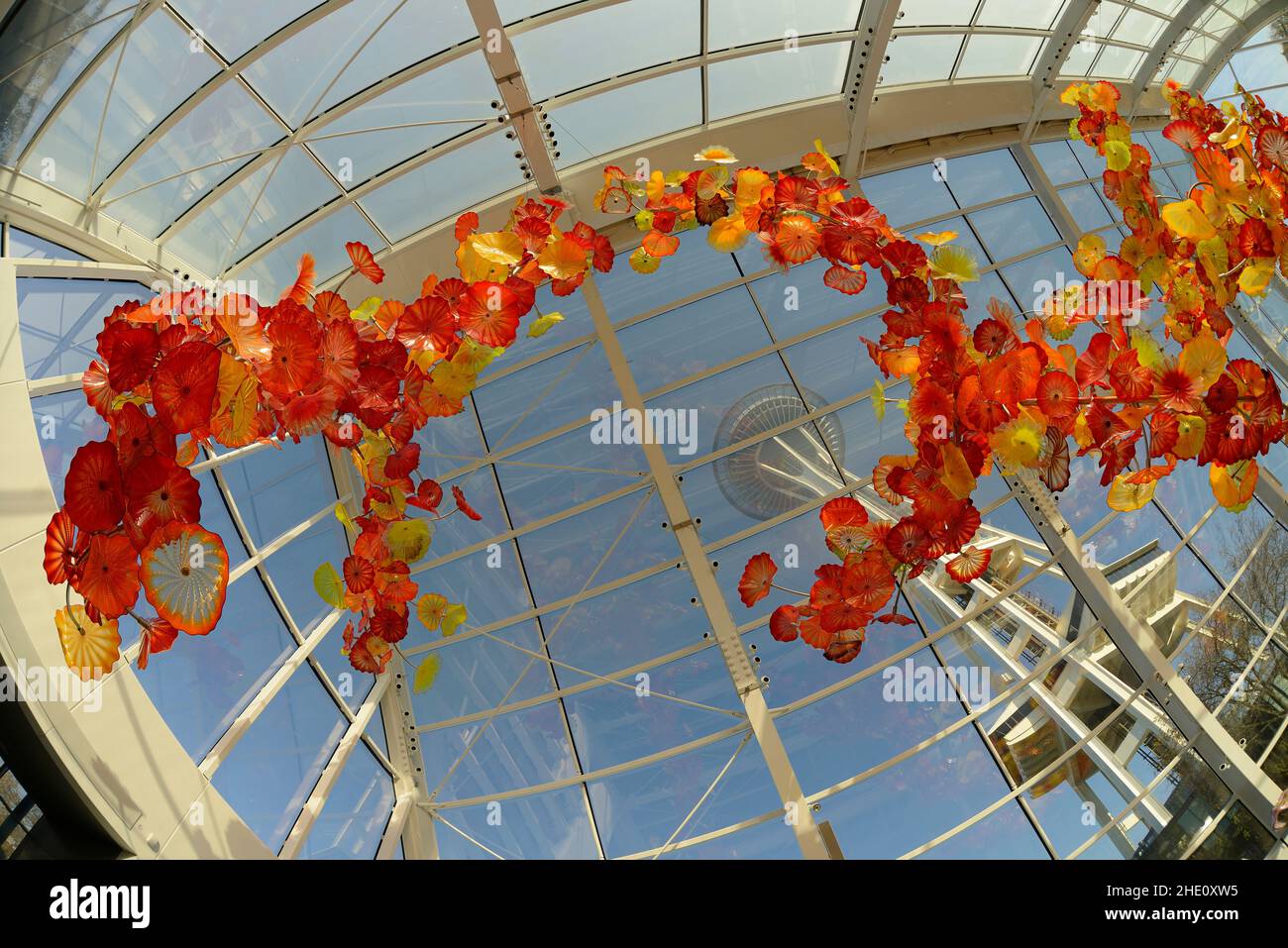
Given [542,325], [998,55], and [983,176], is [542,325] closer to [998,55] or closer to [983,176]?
[998,55]

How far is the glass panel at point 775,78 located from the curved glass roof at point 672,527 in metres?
0.06

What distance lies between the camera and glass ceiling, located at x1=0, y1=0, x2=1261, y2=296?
7602 millimetres

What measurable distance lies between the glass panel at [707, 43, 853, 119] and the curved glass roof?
0.06m

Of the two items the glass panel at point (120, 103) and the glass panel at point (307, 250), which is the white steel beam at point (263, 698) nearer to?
the glass panel at point (307, 250)

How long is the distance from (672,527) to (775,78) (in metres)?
6.31

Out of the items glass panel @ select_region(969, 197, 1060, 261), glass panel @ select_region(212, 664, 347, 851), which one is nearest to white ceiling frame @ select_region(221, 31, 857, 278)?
glass panel @ select_region(969, 197, 1060, 261)

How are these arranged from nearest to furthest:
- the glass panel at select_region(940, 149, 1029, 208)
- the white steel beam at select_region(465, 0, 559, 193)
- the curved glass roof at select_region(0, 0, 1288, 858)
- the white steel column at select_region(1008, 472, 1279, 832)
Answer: the white steel beam at select_region(465, 0, 559, 193) → the curved glass roof at select_region(0, 0, 1288, 858) → the white steel column at select_region(1008, 472, 1279, 832) → the glass panel at select_region(940, 149, 1029, 208)

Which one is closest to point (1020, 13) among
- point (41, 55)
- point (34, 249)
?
point (41, 55)

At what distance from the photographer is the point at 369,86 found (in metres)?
9.26

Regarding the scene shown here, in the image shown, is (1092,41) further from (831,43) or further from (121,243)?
(121,243)

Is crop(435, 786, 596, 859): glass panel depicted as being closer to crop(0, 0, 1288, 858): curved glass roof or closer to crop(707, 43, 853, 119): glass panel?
crop(0, 0, 1288, 858): curved glass roof

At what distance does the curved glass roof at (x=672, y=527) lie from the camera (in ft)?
31.0

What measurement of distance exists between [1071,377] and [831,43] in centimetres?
827

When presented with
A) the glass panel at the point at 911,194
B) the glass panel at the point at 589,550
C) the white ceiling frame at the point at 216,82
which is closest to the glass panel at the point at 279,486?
the glass panel at the point at 589,550
